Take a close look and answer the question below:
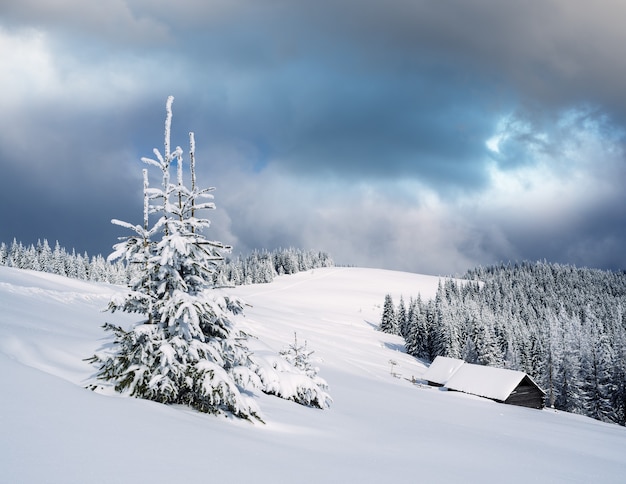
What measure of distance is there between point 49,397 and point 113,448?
5.89 ft

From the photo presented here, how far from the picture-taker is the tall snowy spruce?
28.6 feet

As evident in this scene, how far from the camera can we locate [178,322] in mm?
9203

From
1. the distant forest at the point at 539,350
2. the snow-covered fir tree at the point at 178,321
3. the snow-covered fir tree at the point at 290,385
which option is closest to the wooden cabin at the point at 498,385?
the distant forest at the point at 539,350

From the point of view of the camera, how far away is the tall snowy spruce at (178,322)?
8.70 metres

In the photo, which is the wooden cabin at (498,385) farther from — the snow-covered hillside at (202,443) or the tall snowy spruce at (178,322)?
the tall snowy spruce at (178,322)

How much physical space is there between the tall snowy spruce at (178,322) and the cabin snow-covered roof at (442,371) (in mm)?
48830

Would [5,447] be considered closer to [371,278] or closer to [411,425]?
[411,425]

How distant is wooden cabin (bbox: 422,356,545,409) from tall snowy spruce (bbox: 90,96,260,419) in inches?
1687

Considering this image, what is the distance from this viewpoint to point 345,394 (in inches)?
938

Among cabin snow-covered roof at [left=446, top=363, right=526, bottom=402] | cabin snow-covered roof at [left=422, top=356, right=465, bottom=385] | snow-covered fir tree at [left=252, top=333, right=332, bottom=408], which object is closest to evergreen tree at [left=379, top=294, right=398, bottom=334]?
cabin snow-covered roof at [left=422, top=356, right=465, bottom=385]

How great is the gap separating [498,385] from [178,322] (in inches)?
1798

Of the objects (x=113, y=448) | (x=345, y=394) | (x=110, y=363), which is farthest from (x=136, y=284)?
(x=345, y=394)

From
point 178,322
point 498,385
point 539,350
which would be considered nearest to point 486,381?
point 498,385

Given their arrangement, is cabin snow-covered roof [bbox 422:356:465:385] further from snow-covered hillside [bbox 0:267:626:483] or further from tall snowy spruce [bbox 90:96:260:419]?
tall snowy spruce [bbox 90:96:260:419]
